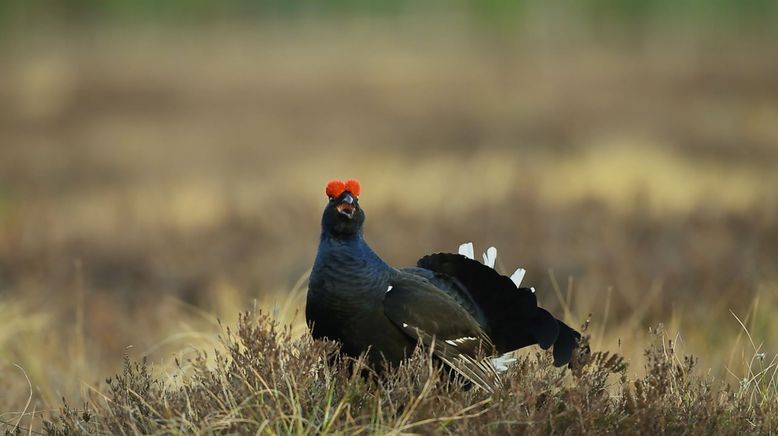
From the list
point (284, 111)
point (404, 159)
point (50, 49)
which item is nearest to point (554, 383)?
point (404, 159)

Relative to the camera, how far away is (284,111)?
1889cm

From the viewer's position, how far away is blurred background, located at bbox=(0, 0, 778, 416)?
272 inches

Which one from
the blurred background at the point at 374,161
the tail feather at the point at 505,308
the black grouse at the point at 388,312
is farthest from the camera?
the blurred background at the point at 374,161

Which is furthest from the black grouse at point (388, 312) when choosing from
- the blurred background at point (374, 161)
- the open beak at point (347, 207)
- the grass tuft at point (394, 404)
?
the blurred background at point (374, 161)

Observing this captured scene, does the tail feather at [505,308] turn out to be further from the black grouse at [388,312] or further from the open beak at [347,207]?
the open beak at [347,207]

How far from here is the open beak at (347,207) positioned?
368 cm

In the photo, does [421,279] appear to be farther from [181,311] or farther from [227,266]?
[227,266]

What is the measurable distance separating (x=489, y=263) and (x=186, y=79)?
1768 cm

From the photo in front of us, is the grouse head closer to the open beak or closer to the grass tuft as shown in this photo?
the open beak

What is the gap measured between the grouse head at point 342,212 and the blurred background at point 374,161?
45cm

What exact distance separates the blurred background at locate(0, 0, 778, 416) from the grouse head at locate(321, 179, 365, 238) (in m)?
0.45

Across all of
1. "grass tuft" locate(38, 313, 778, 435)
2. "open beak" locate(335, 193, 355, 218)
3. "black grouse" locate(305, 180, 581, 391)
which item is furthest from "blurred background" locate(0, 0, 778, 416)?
"open beak" locate(335, 193, 355, 218)

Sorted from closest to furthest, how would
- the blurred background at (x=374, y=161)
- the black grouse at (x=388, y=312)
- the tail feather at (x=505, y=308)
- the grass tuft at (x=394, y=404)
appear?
the grass tuft at (x=394, y=404)
the black grouse at (x=388, y=312)
the tail feather at (x=505, y=308)
the blurred background at (x=374, y=161)

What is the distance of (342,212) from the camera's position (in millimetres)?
3680
